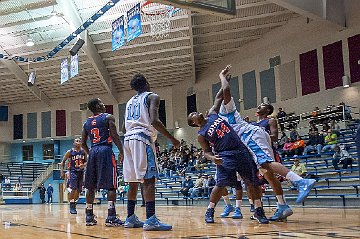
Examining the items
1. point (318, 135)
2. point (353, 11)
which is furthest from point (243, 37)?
point (318, 135)

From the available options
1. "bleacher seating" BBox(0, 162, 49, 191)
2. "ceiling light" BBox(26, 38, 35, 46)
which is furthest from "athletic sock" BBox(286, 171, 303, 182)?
"bleacher seating" BBox(0, 162, 49, 191)

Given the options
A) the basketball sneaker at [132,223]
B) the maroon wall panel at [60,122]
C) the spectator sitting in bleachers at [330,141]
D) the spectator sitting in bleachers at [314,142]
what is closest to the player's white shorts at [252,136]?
the basketball sneaker at [132,223]

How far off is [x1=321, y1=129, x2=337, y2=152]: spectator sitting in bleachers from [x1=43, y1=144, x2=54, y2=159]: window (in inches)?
937

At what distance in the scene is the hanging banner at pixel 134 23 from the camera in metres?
15.3

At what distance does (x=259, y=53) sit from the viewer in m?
22.9

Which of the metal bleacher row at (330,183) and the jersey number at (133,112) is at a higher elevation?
the jersey number at (133,112)

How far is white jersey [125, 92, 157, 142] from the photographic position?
5176mm

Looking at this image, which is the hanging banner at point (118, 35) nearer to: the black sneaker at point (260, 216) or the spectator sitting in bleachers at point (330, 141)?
the spectator sitting in bleachers at point (330, 141)

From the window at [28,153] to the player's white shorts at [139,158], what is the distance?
101 feet

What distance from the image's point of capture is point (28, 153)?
112 feet

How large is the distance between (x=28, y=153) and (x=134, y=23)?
71.1 feet

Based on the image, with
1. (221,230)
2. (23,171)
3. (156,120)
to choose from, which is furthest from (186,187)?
(23,171)

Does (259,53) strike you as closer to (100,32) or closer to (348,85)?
(348,85)

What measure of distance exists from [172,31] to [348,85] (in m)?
8.55
